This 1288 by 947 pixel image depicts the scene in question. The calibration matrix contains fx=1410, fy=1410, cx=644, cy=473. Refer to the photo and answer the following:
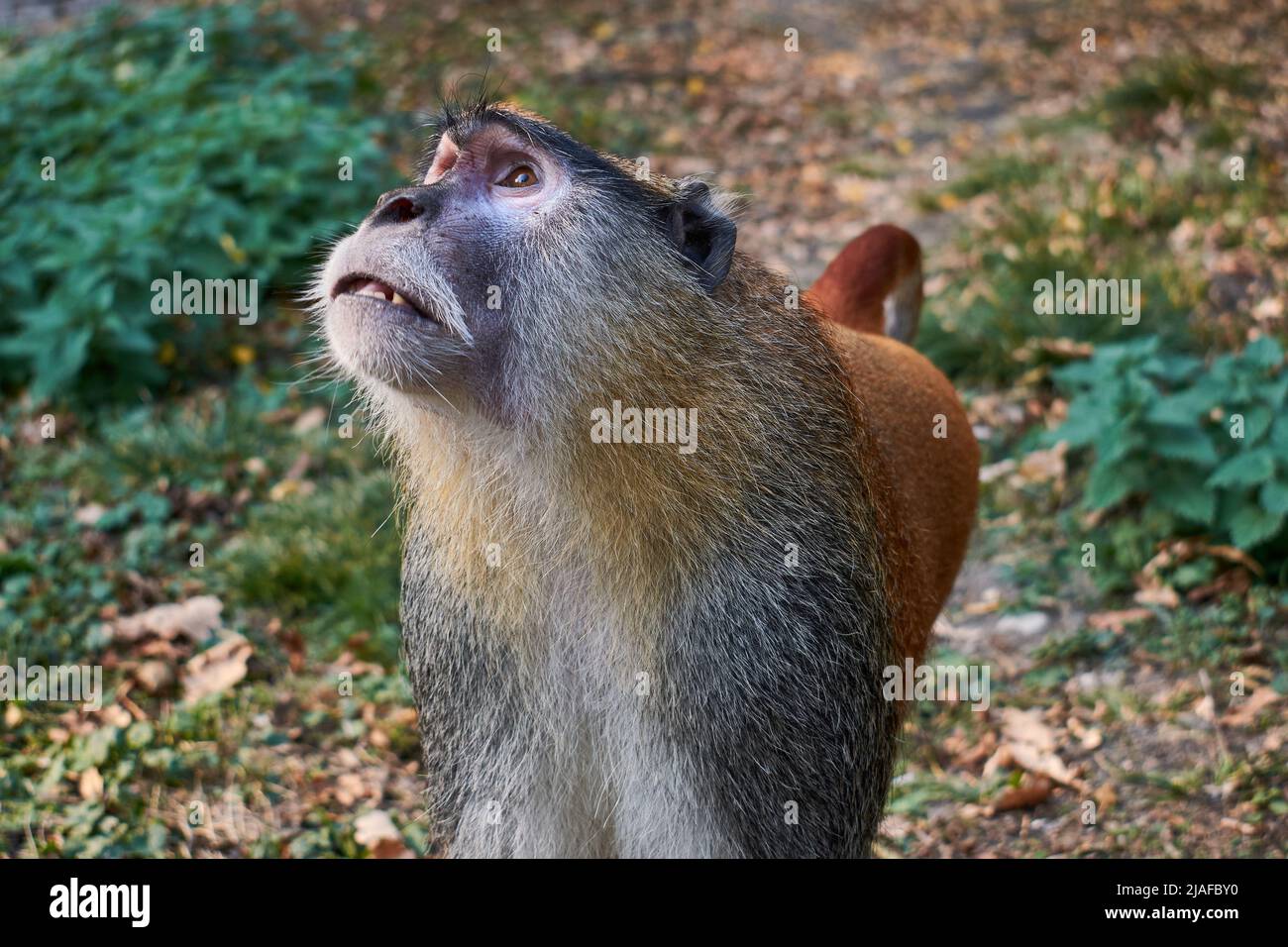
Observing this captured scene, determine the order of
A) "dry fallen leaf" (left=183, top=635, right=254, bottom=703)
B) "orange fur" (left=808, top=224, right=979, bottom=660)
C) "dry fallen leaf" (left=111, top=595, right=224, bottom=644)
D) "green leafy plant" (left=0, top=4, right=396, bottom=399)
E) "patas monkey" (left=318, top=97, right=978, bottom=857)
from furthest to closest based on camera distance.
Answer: "green leafy plant" (left=0, top=4, right=396, bottom=399)
"dry fallen leaf" (left=111, top=595, right=224, bottom=644)
"dry fallen leaf" (left=183, top=635, right=254, bottom=703)
"orange fur" (left=808, top=224, right=979, bottom=660)
"patas monkey" (left=318, top=97, right=978, bottom=857)

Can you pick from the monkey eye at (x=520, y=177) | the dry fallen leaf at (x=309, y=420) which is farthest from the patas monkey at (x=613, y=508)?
the dry fallen leaf at (x=309, y=420)

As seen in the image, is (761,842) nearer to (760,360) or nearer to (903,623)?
(903,623)

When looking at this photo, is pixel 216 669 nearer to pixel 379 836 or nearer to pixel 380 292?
pixel 379 836

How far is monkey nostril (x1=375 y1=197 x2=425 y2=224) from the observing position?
2564 millimetres

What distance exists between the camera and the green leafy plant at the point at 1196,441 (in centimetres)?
445

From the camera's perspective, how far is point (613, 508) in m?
2.69

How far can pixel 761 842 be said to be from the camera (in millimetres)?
2861

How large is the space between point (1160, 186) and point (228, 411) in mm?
4456

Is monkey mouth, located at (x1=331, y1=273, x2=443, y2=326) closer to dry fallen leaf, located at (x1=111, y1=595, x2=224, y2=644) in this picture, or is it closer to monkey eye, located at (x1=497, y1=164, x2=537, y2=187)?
monkey eye, located at (x1=497, y1=164, x2=537, y2=187)

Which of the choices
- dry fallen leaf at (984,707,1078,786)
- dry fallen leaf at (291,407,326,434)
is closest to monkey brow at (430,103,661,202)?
dry fallen leaf at (984,707,1078,786)

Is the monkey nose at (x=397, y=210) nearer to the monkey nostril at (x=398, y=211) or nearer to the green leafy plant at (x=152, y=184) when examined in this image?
the monkey nostril at (x=398, y=211)

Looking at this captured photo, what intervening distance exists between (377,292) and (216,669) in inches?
93.0

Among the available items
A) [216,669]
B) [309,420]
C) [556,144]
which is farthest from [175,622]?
[556,144]
